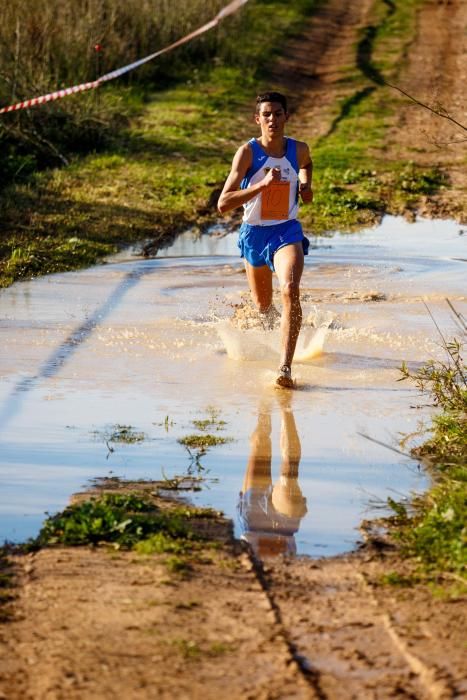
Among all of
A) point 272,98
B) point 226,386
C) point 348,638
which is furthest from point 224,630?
point 272,98

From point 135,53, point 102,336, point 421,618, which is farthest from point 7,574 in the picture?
point 135,53

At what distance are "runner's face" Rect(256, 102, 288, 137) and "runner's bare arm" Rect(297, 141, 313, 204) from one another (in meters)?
0.24

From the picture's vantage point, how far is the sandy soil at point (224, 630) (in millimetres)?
3912

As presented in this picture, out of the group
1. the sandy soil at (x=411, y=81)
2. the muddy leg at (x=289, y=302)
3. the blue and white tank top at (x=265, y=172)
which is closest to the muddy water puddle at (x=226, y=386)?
the muddy leg at (x=289, y=302)

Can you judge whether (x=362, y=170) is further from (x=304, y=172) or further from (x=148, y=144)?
(x=304, y=172)

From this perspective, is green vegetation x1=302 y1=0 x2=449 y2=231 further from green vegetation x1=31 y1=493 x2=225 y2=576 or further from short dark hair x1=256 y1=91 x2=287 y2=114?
green vegetation x1=31 y1=493 x2=225 y2=576

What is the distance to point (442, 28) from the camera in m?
28.2

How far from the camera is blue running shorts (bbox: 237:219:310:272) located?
27.6ft

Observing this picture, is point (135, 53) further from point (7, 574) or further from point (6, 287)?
point (7, 574)

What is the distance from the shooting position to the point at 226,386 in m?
7.98

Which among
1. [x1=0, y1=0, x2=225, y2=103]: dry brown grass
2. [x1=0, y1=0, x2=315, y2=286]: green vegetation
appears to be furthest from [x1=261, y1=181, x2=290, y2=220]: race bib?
[x1=0, y1=0, x2=225, y2=103]: dry brown grass

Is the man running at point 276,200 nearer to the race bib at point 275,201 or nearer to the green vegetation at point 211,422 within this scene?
the race bib at point 275,201

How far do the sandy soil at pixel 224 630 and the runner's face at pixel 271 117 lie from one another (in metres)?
3.69

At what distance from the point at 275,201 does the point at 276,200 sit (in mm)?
11
